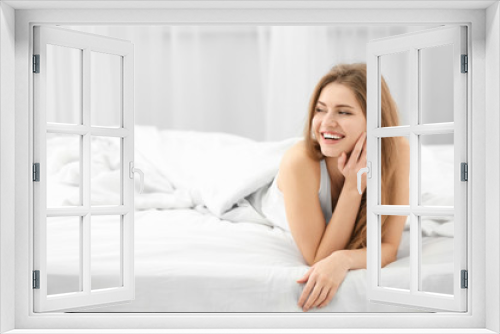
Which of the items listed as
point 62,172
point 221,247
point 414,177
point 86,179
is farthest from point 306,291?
point 62,172

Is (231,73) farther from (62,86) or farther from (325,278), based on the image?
(325,278)

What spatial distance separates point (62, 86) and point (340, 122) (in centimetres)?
301

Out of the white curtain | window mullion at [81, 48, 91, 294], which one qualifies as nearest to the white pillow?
the white curtain

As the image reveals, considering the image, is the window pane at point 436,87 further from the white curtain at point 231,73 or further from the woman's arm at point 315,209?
the woman's arm at point 315,209

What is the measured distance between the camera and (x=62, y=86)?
5367 mm

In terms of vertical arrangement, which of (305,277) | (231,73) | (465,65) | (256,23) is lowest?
(305,277)

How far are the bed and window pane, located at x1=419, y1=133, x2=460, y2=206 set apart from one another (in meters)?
0.01

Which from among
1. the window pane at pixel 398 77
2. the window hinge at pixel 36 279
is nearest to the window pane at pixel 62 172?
the window hinge at pixel 36 279

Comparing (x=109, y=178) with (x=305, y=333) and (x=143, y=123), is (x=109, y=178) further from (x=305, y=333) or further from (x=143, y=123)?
(x=305, y=333)

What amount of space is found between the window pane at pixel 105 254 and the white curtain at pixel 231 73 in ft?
6.79

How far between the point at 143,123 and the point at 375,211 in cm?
333

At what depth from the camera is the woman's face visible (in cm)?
354

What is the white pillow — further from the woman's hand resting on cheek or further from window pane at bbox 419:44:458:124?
window pane at bbox 419:44:458:124

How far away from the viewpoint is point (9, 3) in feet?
7.77
